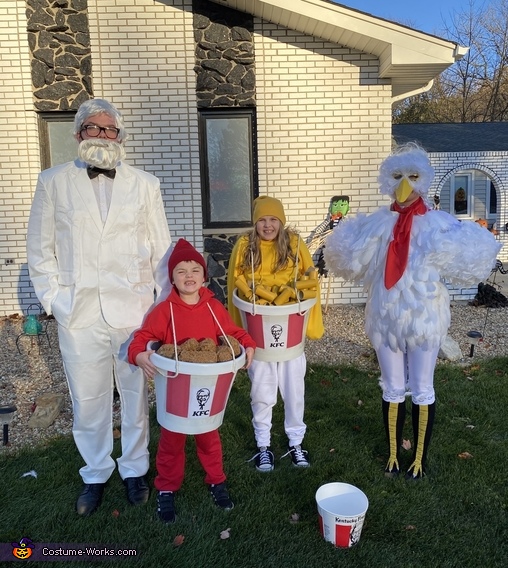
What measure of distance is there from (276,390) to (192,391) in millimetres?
861

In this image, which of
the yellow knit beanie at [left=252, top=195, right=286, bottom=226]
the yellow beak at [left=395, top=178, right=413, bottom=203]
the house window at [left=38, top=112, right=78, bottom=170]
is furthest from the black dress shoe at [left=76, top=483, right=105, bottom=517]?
the house window at [left=38, top=112, right=78, bottom=170]

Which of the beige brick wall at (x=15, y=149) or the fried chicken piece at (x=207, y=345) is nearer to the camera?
the fried chicken piece at (x=207, y=345)

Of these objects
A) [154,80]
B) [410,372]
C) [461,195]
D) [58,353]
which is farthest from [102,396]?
[461,195]

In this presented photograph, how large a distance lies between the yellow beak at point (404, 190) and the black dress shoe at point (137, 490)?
2.32m

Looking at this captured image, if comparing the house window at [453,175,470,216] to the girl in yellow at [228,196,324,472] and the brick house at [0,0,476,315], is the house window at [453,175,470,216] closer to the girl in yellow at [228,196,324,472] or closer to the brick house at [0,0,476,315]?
the brick house at [0,0,476,315]

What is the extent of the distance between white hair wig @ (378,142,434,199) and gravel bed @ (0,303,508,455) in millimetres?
2894

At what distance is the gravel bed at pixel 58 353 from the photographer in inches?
170

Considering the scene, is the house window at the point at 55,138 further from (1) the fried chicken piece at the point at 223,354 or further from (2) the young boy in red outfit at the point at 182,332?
(1) the fried chicken piece at the point at 223,354

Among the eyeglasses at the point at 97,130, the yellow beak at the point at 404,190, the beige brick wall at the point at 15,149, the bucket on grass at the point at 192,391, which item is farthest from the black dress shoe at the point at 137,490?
the beige brick wall at the point at 15,149

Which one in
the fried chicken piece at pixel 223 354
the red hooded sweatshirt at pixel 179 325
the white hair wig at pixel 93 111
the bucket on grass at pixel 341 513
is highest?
the white hair wig at pixel 93 111

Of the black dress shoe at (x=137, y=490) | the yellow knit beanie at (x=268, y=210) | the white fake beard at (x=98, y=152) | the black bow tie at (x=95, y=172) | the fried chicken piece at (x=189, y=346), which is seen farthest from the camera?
the yellow knit beanie at (x=268, y=210)

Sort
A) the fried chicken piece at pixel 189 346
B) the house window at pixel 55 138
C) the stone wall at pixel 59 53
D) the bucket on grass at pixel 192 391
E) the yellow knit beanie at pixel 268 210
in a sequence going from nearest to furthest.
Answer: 1. the bucket on grass at pixel 192 391
2. the fried chicken piece at pixel 189 346
3. the yellow knit beanie at pixel 268 210
4. the stone wall at pixel 59 53
5. the house window at pixel 55 138

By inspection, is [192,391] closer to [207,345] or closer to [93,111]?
[207,345]

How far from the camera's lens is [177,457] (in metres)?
2.90
